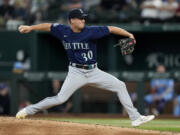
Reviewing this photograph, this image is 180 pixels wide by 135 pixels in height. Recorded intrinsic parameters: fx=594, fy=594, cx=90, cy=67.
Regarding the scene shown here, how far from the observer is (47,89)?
14.2 m

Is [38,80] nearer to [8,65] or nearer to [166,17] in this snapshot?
[8,65]

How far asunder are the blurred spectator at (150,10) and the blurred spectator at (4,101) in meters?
4.01

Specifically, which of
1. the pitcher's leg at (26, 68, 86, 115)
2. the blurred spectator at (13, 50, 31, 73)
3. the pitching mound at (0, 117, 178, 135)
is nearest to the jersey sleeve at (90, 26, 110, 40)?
the pitcher's leg at (26, 68, 86, 115)

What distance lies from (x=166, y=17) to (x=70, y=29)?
7.67 meters

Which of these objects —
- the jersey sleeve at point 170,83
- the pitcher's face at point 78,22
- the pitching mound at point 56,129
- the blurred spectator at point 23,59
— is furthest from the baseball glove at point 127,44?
the blurred spectator at point 23,59

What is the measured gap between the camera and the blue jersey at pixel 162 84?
543 inches

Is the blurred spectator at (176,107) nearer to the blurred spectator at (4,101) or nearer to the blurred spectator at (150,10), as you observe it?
the blurred spectator at (150,10)

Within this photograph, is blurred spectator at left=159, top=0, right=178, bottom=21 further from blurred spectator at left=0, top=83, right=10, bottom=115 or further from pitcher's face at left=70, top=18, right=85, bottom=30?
pitcher's face at left=70, top=18, right=85, bottom=30

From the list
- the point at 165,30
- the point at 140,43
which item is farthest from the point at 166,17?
the point at 140,43

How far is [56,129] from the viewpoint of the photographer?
24.5 feet

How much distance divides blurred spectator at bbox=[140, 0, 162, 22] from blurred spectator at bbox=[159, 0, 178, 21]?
107 millimetres

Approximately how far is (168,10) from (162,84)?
2.14 meters

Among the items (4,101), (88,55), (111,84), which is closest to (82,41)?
(88,55)

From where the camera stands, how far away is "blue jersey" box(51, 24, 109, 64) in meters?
7.88
